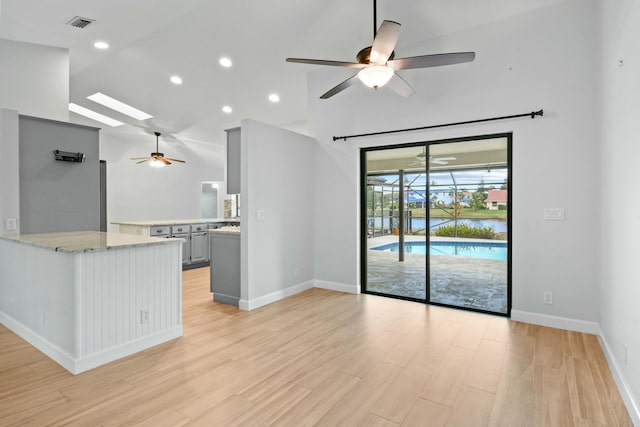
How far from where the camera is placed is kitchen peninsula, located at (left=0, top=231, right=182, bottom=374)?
2502 mm

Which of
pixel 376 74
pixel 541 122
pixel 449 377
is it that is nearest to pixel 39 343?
pixel 449 377

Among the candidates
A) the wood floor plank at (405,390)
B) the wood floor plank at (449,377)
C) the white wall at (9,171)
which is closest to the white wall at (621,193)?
the wood floor plank at (449,377)

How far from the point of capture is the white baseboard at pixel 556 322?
326 centimetres

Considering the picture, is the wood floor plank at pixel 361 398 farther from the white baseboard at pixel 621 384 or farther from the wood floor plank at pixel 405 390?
the white baseboard at pixel 621 384

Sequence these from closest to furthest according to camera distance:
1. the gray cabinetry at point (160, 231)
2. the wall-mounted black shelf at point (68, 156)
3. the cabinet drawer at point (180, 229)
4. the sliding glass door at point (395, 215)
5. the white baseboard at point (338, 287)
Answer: the wall-mounted black shelf at point (68, 156)
the sliding glass door at point (395, 215)
the white baseboard at point (338, 287)
the gray cabinetry at point (160, 231)
the cabinet drawer at point (180, 229)

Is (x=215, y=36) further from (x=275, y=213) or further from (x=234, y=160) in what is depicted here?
(x=275, y=213)

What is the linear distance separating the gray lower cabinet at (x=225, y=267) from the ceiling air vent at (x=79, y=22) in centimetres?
281

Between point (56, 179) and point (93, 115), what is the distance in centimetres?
348

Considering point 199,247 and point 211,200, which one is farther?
point 211,200

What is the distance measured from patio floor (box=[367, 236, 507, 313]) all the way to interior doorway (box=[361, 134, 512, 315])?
0.04 feet

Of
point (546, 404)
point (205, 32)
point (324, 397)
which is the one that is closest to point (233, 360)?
point (324, 397)

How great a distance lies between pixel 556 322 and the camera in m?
3.42

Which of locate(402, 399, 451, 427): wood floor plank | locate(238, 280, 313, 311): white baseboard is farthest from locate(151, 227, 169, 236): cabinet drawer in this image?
locate(402, 399, 451, 427): wood floor plank

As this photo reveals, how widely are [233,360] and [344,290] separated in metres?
2.40
